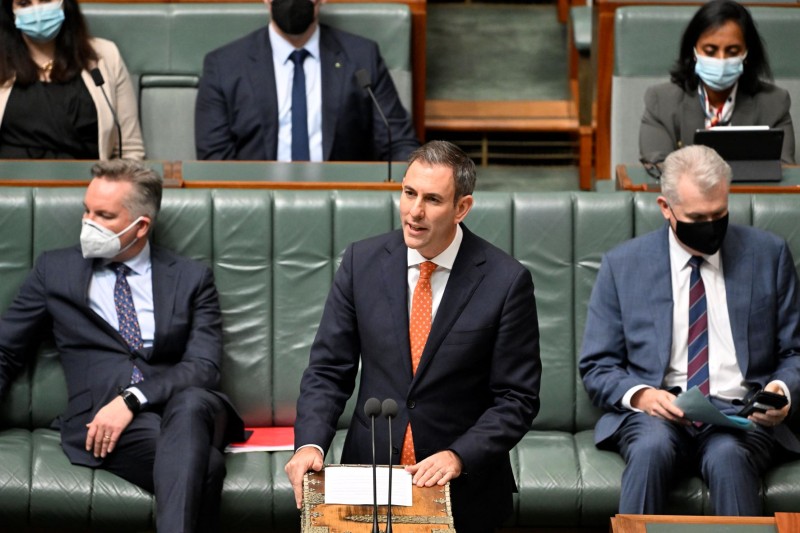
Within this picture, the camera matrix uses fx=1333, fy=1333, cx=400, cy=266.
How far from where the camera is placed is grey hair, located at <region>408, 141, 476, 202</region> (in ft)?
5.98

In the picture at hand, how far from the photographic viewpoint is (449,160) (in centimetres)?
183

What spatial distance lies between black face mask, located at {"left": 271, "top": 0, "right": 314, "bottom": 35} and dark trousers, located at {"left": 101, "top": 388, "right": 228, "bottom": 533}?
106 cm

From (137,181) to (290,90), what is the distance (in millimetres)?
773

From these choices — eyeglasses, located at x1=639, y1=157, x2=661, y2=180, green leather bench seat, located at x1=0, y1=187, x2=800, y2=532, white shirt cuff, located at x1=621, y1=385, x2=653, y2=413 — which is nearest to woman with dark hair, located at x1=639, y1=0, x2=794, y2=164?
eyeglasses, located at x1=639, y1=157, x2=661, y2=180

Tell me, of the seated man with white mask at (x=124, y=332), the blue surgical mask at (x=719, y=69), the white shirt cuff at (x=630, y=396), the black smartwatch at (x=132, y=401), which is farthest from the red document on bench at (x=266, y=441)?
the blue surgical mask at (x=719, y=69)

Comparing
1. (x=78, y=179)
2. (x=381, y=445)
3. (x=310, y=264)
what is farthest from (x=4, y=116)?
(x=381, y=445)

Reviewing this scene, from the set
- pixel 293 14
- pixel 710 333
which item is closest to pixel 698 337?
pixel 710 333

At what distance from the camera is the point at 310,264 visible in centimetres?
253

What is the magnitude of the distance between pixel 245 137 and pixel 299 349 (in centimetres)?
75

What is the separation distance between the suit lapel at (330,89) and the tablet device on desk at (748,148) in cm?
86

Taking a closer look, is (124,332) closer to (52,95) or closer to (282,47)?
(52,95)

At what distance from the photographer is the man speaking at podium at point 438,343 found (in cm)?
183

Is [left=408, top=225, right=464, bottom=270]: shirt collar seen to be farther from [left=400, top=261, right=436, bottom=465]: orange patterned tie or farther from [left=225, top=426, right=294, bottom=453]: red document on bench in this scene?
[left=225, top=426, right=294, bottom=453]: red document on bench

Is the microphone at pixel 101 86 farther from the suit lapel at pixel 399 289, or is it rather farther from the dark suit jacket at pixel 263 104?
the suit lapel at pixel 399 289
